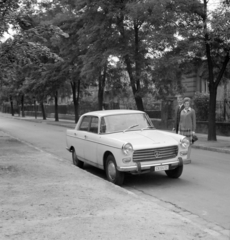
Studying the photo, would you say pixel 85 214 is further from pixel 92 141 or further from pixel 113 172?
pixel 92 141

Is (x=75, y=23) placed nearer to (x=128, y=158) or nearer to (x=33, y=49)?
(x=33, y=49)

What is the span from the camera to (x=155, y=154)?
24.7 feet

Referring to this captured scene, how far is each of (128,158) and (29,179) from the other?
2.22 m

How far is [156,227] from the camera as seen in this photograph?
4.59 m

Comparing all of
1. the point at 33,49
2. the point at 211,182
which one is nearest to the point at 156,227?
the point at 211,182

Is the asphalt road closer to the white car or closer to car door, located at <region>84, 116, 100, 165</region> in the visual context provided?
the white car

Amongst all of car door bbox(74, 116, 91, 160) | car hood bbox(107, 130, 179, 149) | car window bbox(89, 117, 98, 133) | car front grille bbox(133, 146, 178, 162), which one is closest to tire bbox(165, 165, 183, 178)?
car front grille bbox(133, 146, 178, 162)

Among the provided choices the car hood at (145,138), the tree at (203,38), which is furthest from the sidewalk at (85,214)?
the tree at (203,38)

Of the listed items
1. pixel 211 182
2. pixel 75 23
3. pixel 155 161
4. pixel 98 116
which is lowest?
pixel 211 182

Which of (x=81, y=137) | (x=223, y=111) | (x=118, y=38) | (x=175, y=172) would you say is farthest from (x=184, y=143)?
(x=223, y=111)

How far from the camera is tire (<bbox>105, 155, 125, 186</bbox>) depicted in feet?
24.7

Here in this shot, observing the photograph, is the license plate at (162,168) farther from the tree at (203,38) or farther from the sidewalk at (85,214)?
the tree at (203,38)

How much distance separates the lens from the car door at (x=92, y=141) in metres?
8.53

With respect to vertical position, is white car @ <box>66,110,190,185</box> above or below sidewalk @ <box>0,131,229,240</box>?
above
